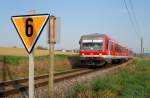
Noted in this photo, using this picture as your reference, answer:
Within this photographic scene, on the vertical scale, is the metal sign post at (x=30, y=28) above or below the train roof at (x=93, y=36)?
below

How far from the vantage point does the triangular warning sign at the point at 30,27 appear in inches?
234

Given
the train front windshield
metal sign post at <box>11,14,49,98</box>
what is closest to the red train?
the train front windshield

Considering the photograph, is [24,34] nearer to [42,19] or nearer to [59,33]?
[42,19]

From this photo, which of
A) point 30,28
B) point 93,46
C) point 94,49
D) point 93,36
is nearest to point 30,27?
point 30,28

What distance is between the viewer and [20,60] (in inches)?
1039

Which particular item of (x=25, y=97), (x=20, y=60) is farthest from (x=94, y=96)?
(x=20, y=60)

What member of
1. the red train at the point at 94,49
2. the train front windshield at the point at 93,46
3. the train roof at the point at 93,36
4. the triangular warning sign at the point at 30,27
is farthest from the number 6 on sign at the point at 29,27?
the train roof at the point at 93,36

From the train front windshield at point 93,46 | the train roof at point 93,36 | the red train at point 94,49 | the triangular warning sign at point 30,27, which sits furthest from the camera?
the train roof at point 93,36

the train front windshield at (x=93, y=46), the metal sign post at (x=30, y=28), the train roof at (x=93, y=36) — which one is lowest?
the metal sign post at (x=30, y=28)

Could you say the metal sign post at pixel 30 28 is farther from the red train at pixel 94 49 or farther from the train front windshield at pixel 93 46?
the train front windshield at pixel 93 46

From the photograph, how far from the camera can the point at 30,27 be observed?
6.00 m

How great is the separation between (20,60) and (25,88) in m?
12.6

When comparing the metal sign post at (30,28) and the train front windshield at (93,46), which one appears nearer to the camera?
the metal sign post at (30,28)

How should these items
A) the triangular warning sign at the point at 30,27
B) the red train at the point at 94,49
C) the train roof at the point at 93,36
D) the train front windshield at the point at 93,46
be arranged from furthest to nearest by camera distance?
the train roof at the point at 93,36, the train front windshield at the point at 93,46, the red train at the point at 94,49, the triangular warning sign at the point at 30,27
